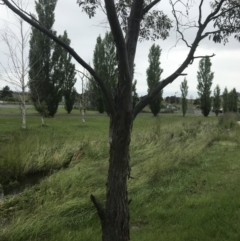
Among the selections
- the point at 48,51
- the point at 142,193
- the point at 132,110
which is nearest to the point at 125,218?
the point at 132,110

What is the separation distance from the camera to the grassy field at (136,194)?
4895 millimetres

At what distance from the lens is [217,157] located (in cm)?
1158

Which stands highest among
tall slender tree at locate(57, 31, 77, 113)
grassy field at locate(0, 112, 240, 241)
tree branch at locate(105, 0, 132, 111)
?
tall slender tree at locate(57, 31, 77, 113)

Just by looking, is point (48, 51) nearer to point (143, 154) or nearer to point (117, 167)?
point (143, 154)

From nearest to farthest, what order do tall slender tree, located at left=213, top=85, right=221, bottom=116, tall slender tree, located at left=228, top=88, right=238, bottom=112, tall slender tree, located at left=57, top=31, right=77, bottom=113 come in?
tall slender tree, located at left=57, top=31, right=77, bottom=113 < tall slender tree, located at left=213, top=85, right=221, bottom=116 < tall slender tree, located at left=228, top=88, right=238, bottom=112

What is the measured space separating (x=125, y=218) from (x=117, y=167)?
495mm

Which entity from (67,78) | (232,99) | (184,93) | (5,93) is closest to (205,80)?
(184,93)

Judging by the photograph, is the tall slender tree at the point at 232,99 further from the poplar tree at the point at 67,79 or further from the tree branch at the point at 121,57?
the tree branch at the point at 121,57

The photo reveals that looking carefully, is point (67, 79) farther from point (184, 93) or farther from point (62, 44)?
point (62, 44)

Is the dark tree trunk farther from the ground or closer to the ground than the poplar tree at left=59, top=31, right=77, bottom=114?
closer to the ground

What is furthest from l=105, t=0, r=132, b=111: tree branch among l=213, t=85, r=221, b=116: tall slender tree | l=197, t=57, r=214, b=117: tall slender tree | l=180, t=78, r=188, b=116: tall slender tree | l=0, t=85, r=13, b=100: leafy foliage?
l=213, t=85, r=221, b=116: tall slender tree

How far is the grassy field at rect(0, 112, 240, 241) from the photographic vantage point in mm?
4895

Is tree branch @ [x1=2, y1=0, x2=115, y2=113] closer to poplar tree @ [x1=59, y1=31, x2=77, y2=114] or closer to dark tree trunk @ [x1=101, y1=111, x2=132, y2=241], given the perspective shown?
dark tree trunk @ [x1=101, y1=111, x2=132, y2=241]

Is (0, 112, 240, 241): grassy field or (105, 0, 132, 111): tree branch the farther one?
(0, 112, 240, 241): grassy field
